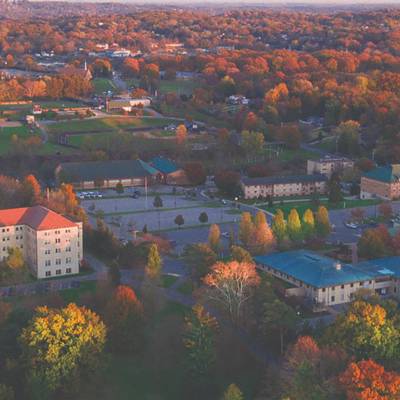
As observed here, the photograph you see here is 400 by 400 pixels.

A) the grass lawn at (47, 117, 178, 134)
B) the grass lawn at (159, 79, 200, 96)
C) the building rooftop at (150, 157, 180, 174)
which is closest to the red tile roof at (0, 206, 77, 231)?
the building rooftop at (150, 157, 180, 174)

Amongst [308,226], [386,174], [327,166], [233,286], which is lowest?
[327,166]

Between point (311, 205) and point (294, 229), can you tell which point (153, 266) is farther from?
point (311, 205)

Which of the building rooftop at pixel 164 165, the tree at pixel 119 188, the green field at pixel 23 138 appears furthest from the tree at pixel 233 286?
the green field at pixel 23 138

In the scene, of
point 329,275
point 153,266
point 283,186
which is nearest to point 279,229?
point 329,275

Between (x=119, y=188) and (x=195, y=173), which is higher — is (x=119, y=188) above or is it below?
below

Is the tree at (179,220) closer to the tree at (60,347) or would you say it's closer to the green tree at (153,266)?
the green tree at (153,266)

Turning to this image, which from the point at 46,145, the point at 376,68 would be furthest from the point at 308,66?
the point at 46,145
